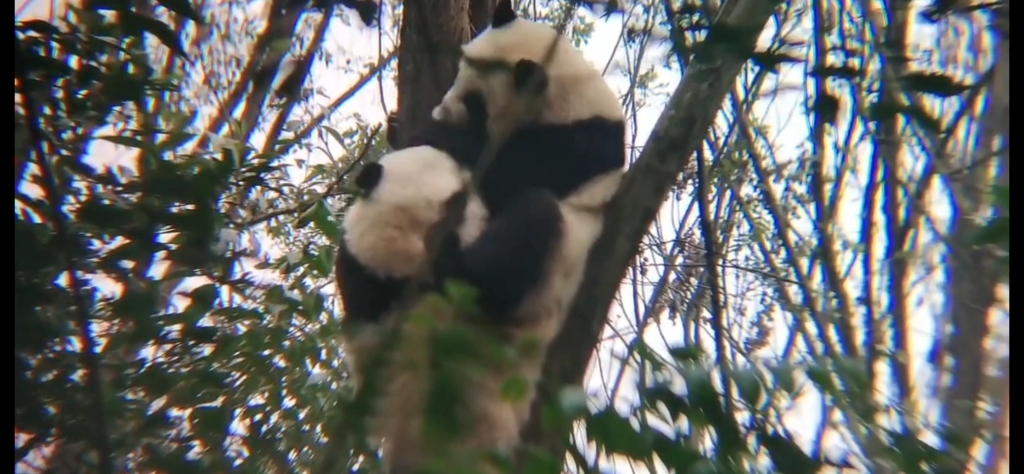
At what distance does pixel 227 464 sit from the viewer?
123 cm

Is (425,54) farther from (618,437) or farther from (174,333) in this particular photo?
(618,437)

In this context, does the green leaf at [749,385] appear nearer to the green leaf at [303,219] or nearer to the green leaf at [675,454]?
the green leaf at [675,454]

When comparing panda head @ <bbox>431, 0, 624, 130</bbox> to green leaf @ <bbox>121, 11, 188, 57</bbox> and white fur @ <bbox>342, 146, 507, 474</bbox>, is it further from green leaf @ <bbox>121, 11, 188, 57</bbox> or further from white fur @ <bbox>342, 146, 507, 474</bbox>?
green leaf @ <bbox>121, 11, 188, 57</bbox>

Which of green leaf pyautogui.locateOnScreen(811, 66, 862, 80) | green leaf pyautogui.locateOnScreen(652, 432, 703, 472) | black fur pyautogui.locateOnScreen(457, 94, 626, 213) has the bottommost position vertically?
green leaf pyautogui.locateOnScreen(652, 432, 703, 472)

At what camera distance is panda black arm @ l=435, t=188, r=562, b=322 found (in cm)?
240

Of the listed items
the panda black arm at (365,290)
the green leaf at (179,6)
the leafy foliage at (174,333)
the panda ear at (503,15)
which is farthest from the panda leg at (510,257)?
the green leaf at (179,6)

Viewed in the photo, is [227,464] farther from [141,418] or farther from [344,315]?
[344,315]

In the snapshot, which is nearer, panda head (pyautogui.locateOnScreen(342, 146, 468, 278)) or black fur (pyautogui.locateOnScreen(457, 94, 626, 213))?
panda head (pyautogui.locateOnScreen(342, 146, 468, 278))

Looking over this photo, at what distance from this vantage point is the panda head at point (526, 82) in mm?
2725

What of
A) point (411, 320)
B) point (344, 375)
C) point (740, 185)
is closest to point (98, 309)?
point (411, 320)

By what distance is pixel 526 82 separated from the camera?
109 inches

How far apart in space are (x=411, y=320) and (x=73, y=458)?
0.52 meters

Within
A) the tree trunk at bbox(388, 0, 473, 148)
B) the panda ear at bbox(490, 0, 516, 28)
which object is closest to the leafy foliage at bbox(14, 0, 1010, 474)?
the tree trunk at bbox(388, 0, 473, 148)

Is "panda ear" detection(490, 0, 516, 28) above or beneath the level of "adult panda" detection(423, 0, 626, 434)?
above
